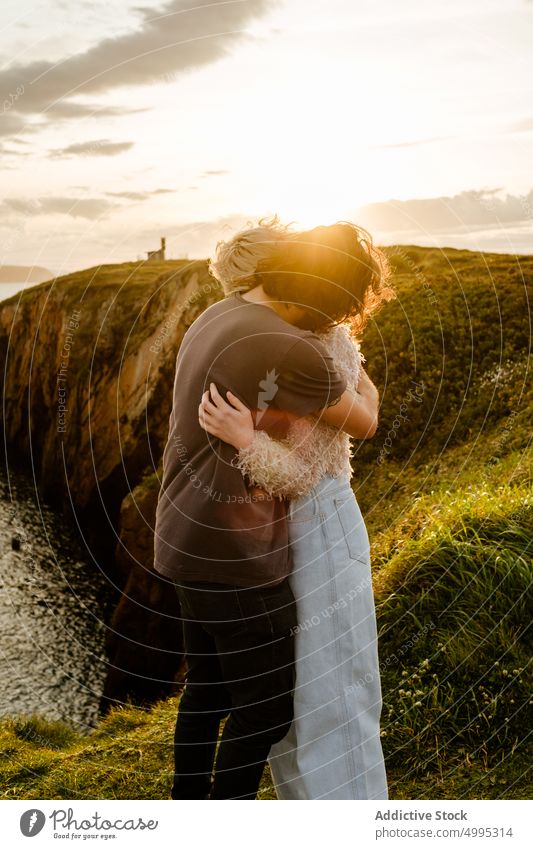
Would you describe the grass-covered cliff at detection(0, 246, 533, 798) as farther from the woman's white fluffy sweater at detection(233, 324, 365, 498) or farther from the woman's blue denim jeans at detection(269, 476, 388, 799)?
the woman's blue denim jeans at detection(269, 476, 388, 799)

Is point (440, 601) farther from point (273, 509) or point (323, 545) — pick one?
point (273, 509)

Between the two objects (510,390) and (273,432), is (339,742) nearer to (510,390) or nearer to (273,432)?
(273,432)

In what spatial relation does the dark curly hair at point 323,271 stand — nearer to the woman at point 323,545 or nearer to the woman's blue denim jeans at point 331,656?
the woman at point 323,545

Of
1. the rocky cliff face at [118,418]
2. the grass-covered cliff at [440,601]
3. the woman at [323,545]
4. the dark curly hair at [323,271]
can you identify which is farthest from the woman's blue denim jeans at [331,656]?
the rocky cliff face at [118,418]

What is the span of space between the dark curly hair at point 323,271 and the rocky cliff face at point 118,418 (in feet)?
21.5

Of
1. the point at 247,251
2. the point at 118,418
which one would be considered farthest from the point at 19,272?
the point at 118,418

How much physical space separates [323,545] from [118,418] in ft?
30.4

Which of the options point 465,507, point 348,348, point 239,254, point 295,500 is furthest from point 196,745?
→ point 465,507

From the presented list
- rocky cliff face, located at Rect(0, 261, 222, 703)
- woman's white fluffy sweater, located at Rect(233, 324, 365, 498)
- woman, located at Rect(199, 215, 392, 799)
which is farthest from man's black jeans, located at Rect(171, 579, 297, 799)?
rocky cliff face, located at Rect(0, 261, 222, 703)

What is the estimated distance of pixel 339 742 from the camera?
9.93 ft

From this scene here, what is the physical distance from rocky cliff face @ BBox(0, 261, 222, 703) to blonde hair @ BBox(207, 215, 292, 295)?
644 cm

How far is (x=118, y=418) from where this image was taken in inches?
464

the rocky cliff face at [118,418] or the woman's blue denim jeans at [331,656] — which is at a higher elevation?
the woman's blue denim jeans at [331,656]

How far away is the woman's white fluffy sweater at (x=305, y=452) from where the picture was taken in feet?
8.66
